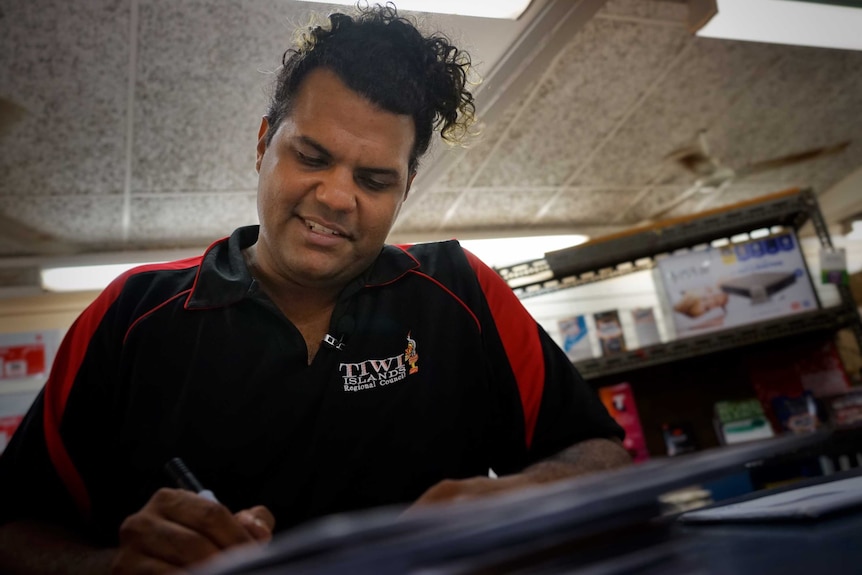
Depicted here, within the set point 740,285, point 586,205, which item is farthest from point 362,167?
point 586,205

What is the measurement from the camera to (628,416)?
7.41 feet

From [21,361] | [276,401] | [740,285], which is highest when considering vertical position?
[21,361]

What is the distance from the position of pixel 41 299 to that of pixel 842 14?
455 cm

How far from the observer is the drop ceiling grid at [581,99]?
3.00 m

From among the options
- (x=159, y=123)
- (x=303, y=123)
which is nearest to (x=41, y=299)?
(x=159, y=123)

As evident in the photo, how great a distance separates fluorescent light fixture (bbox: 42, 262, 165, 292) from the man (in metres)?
2.90

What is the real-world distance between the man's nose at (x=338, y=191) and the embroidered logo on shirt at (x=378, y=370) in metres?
0.26

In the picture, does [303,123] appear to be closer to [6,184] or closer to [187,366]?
[187,366]

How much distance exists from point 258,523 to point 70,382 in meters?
0.52

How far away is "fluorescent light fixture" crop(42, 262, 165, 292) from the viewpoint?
370 cm

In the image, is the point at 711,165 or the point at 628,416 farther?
the point at 711,165

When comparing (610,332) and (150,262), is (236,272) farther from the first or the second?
(150,262)

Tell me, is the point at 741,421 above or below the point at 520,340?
below

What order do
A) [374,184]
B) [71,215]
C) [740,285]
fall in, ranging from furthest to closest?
1. [71,215]
2. [740,285]
3. [374,184]
